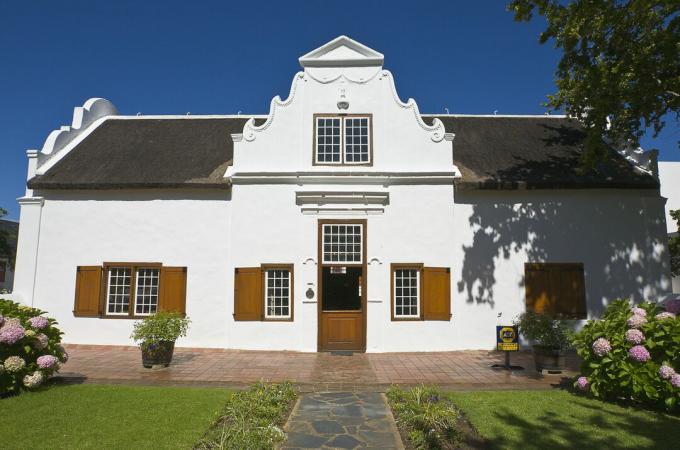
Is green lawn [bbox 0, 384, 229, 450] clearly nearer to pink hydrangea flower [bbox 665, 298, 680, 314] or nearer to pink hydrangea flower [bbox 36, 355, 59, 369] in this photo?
pink hydrangea flower [bbox 36, 355, 59, 369]

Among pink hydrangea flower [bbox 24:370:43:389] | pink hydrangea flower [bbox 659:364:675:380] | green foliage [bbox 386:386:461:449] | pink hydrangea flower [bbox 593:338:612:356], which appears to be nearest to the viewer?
green foliage [bbox 386:386:461:449]

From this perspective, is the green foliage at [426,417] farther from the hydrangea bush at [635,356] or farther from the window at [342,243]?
the window at [342,243]

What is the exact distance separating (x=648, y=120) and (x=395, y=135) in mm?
6224

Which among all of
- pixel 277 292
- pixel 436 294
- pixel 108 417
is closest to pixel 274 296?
pixel 277 292

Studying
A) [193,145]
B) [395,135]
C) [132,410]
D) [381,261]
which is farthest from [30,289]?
[395,135]

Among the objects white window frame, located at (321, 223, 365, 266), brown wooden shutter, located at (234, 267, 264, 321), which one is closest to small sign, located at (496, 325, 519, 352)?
white window frame, located at (321, 223, 365, 266)

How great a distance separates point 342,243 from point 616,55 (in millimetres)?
7917

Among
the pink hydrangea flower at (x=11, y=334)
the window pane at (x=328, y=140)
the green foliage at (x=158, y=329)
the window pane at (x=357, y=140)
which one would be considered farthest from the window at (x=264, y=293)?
the pink hydrangea flower at (x=11, y=334)

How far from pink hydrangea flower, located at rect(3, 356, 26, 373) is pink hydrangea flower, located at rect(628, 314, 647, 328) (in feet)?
33.2

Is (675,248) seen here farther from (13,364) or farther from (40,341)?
(13,364)

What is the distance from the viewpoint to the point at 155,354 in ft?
32.2

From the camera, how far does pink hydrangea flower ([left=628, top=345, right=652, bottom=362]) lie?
6.92 m

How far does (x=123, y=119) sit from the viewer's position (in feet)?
54.3

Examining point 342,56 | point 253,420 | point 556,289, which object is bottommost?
point 253,420
